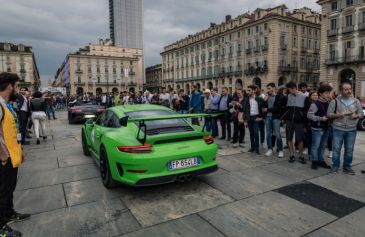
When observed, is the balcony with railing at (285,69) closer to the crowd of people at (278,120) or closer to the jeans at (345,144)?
the crowd of people at (278,120)

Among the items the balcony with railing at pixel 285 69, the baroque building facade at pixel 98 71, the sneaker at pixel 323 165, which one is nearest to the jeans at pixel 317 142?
the sneaker at pixel 323 165

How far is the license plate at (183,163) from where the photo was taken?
346 cm

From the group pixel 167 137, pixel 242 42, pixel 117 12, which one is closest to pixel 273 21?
pixel 242 42

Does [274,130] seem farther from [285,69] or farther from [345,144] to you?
[285,69]

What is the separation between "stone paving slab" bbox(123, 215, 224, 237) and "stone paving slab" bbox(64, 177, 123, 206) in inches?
45.2

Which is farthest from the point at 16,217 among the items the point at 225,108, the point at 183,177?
the point at 225,108

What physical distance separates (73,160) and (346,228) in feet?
18.1

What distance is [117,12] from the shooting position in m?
127

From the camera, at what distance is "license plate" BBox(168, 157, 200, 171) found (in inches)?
136

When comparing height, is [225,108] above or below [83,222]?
above

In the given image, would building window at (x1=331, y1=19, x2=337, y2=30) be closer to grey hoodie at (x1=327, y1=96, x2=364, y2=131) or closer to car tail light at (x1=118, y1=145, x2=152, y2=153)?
grey hoodie at (x1=327, y1=96, x2=364, y2=131)

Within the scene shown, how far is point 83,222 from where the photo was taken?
2959mm

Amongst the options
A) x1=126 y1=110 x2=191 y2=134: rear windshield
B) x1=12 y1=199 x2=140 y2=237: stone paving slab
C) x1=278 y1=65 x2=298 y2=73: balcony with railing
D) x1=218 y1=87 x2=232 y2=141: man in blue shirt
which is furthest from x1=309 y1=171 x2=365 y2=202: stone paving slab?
x1=278 y1=65 x2=298 y2=73: balcony with railing

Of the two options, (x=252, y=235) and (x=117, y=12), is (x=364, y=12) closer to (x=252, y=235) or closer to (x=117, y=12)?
(x=252, y=235)
